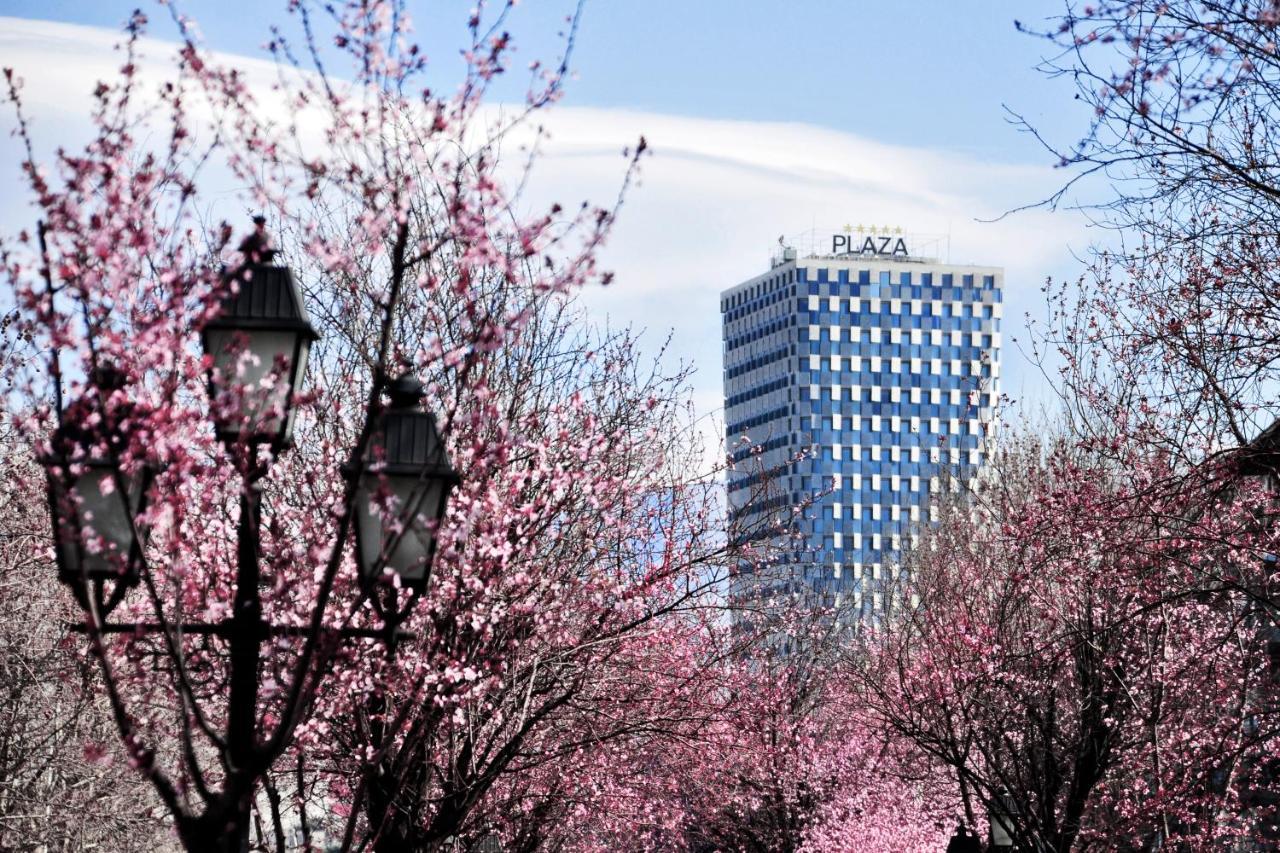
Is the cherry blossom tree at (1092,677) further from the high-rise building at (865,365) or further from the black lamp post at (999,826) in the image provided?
the high-rise building at (865,365)

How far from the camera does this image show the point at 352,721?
45.0 feet

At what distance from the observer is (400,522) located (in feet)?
21.3

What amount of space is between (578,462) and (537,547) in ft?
3.45

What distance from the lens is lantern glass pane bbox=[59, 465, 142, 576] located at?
6160 mm

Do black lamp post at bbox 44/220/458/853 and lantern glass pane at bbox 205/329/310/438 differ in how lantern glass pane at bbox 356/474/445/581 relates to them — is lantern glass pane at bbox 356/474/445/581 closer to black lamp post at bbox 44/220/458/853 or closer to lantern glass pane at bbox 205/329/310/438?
black lamp post at bbox 44/220/458/853

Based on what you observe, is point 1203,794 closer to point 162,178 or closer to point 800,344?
point 162,178

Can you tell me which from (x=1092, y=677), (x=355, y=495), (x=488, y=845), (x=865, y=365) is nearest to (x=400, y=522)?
(x=355, y=495)

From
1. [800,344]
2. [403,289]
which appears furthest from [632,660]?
[800,344]

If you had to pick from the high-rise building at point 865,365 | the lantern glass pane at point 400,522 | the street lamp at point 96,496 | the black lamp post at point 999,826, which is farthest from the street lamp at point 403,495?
the high-rise building at point 865,365

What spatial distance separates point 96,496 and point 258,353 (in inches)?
39.4

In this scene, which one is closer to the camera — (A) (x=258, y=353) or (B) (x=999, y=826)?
(A) (x=258, y=353)

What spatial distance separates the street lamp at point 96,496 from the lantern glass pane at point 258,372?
47 centimetres

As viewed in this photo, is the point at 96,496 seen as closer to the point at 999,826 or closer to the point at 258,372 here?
the point at 258,372

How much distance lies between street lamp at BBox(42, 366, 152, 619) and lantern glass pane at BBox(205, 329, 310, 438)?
467 mm
